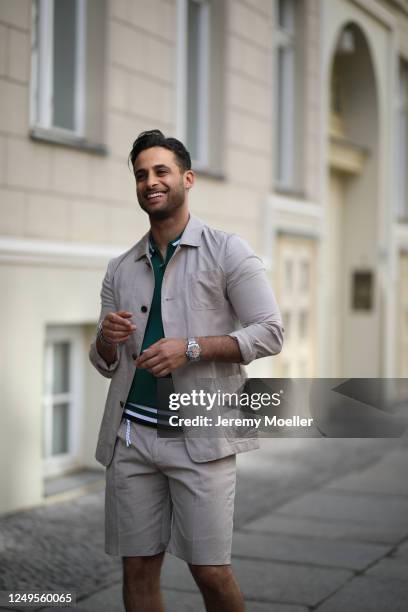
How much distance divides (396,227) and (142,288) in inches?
428

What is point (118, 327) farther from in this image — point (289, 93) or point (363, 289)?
point (363, 289)

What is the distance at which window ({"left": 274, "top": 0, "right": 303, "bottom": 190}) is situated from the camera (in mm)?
10898

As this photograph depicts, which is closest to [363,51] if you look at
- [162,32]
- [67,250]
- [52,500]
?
[162,32]

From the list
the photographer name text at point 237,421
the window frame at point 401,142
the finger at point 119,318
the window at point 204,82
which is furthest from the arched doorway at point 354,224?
the finger at point 119,318

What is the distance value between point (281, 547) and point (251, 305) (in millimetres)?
2922

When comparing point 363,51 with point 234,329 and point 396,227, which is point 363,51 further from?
point 234,329

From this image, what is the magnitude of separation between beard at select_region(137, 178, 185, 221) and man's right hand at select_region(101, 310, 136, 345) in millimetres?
370

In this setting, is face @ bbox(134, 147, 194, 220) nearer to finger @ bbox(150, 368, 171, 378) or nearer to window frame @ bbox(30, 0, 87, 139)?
finger @ bbox(150, 368, 171, 378)

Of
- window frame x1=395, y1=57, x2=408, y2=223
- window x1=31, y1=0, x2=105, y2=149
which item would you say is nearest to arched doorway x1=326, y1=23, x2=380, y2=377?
window frame x1=395, y1=57, x2=408, y2=223

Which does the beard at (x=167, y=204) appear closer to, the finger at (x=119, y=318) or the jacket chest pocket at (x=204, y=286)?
the jacket chest pocket at (x=204, y=286)

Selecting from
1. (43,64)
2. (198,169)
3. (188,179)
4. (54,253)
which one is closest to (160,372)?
(188,179)

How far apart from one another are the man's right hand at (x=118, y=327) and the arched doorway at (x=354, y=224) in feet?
31.8

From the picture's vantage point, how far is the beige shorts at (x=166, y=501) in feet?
10.9

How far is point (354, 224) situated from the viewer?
43.1 ft
